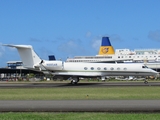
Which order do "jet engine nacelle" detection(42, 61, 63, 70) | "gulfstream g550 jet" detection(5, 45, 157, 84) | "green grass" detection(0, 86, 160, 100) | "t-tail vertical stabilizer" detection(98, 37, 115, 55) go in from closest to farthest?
"green grass" detection(0, 86, 160, 100), "jet engine nacelle" detection(42, 61, 63, 70), "gulfstream g550 jet" detection(5, 45, 157, 84), "t-tail vertical stabilizer" detection(98, 37, 115, 55)

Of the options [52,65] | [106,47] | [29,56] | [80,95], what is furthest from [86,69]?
[106,47]

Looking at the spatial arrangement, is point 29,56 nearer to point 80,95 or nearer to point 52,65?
point 52,65

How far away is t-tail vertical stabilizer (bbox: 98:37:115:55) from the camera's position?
145500 mm

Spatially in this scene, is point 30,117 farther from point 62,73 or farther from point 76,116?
point 62,73

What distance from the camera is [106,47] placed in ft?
482

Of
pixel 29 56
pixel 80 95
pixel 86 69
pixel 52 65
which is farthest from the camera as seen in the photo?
pixel 29 56

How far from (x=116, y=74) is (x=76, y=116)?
125ft

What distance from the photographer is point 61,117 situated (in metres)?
13.9

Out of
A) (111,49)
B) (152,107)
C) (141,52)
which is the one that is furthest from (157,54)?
(152,107)

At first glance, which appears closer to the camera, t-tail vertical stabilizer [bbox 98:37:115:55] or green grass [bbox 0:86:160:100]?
green grass [bbox 0:86:160:100]

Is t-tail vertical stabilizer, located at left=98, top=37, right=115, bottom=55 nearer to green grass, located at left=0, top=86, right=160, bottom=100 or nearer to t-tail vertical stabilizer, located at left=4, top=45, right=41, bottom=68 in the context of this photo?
t-tail vertical stabilizer, located at left=4, top=45, right=41, bottom=68

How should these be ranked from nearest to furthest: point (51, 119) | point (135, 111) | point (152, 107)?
point (51, 119)
point (135, 111)
point (152, 107)

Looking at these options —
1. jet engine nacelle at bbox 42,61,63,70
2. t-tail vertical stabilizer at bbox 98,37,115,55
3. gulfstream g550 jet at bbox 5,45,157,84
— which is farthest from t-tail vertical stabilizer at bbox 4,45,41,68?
t-tail vertical stabilizer at bbox 98,37,115,55

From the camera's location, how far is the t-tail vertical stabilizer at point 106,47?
5728 inches
